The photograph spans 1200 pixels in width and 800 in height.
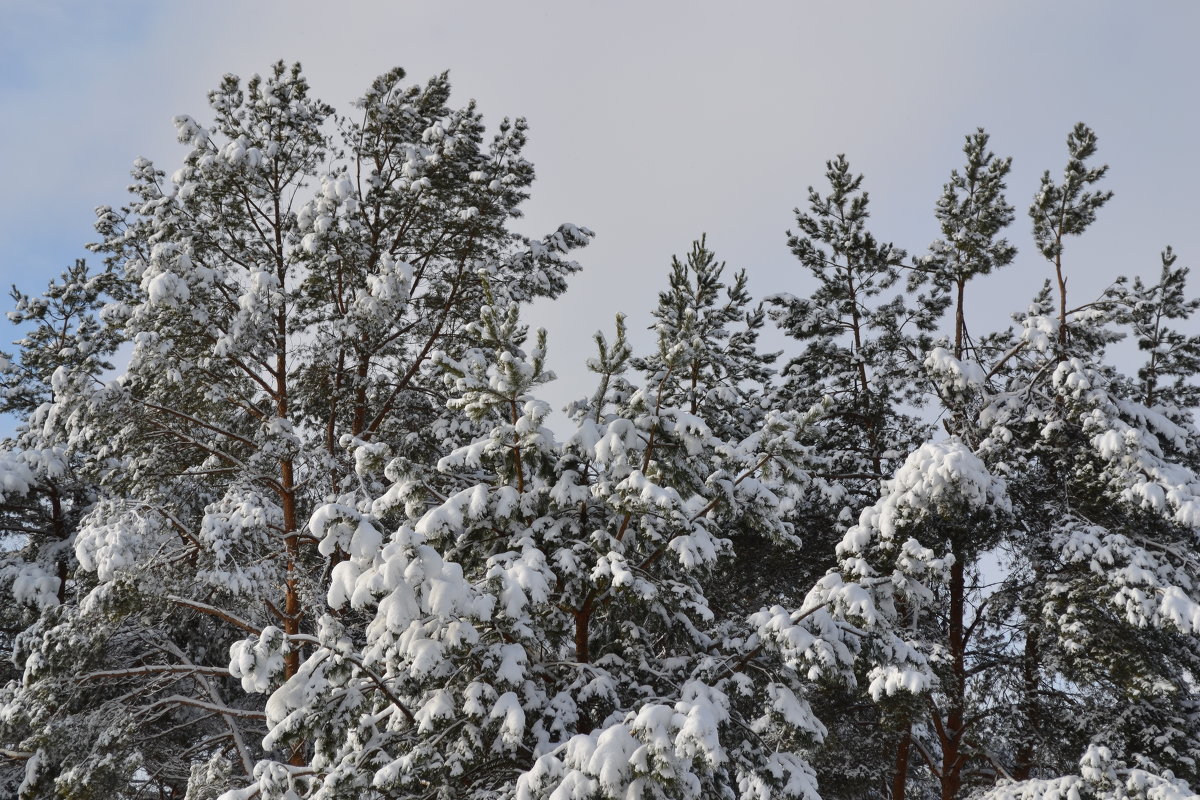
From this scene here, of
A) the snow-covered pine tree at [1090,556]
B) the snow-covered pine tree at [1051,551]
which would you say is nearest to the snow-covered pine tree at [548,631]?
the snow-covered pine tree at [1051,551]

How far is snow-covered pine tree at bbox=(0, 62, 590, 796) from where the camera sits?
10.6 metres

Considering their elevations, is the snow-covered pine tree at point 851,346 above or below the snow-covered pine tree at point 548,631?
above

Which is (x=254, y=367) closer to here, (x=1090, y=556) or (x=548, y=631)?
(x=548, y=631)

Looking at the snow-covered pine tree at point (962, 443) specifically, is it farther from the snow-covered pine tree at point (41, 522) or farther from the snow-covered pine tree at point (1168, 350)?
the snow-covered pine tree at point (41, 522)

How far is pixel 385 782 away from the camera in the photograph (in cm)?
675

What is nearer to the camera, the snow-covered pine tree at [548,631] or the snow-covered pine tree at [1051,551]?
the snow-covered pine tree at [548,631]

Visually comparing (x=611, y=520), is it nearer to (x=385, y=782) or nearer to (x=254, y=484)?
(x=385, y=782)

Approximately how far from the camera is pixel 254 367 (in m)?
12.7

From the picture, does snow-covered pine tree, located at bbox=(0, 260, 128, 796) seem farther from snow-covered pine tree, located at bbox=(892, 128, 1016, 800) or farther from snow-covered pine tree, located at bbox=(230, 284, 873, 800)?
snow-covered pine tree, located at bbox=(892, 128, 1016, 800)

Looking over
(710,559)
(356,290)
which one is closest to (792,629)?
(710,559)

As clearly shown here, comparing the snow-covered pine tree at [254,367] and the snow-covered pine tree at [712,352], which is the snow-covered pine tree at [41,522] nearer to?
the snow-covered pine tree at [254,367]

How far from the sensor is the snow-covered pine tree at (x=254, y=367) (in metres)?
10.6

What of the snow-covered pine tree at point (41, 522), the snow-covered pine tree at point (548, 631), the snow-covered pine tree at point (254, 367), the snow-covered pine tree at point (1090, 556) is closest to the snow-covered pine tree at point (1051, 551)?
the snow-covered pine tree at point (1090, 556)

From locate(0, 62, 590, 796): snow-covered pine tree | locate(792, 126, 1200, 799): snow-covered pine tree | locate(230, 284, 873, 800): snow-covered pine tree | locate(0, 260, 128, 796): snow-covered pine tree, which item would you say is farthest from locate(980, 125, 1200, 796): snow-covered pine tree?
locate(0, 260, 128, 796): snow-covered pine tree
